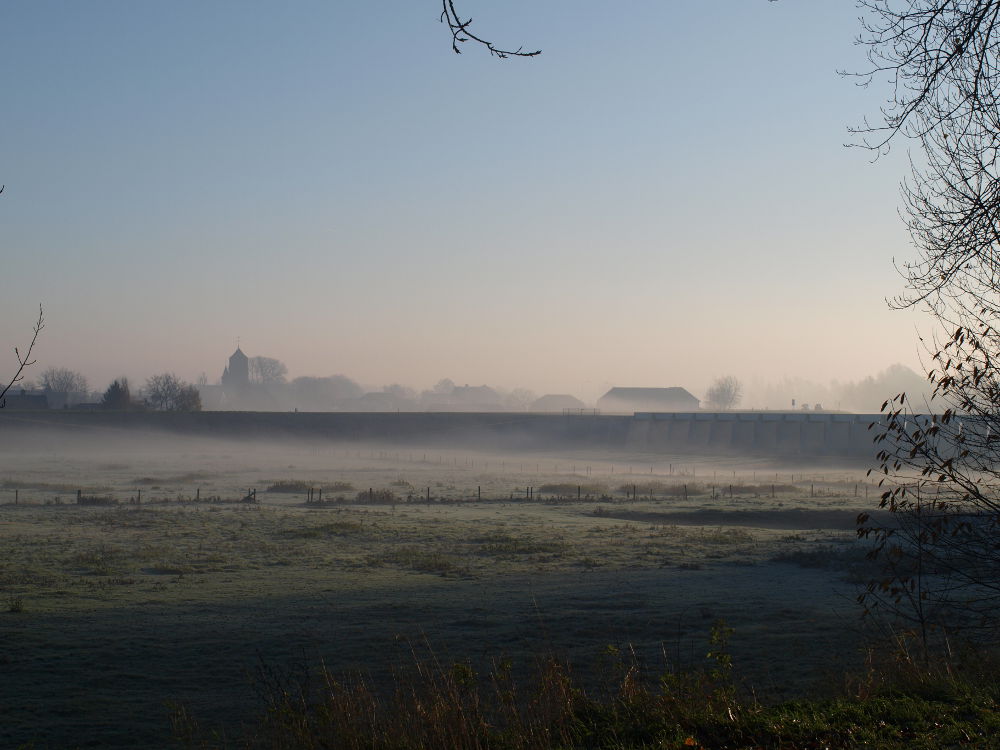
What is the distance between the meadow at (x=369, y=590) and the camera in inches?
532

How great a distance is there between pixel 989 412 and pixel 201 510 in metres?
38.7

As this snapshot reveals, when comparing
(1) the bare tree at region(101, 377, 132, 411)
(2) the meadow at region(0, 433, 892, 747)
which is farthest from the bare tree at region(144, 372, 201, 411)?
(2) the meadow at region(0, 433, 892, 747)

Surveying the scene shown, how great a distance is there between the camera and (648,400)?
189 m

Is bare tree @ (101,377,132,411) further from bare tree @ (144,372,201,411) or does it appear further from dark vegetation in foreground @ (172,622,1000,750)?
dark vegetation in foreground @ (172,622,1000,750)

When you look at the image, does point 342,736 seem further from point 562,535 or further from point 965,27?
point 562,535

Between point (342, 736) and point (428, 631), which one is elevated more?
point (342, 736)

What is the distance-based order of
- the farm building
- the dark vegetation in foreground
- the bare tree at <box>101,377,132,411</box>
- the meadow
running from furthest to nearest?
the farm building
the bare tree at <box>101,377,132,411</box>
the meadow
the dark vegetation in foreground

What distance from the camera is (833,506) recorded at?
47.5 m

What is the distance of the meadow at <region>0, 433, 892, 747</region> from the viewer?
1352cm

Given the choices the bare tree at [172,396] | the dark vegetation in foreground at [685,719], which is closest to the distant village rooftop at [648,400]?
the bare tree at [172,396]

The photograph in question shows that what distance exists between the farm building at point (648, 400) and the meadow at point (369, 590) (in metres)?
128

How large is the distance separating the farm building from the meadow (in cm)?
12787

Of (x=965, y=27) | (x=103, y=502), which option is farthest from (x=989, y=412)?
(x=103, y=502)

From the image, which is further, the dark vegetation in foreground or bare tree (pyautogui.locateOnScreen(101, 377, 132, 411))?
bare tree (pyautogui.locateOnScreen(101, 377, 132, 411))
